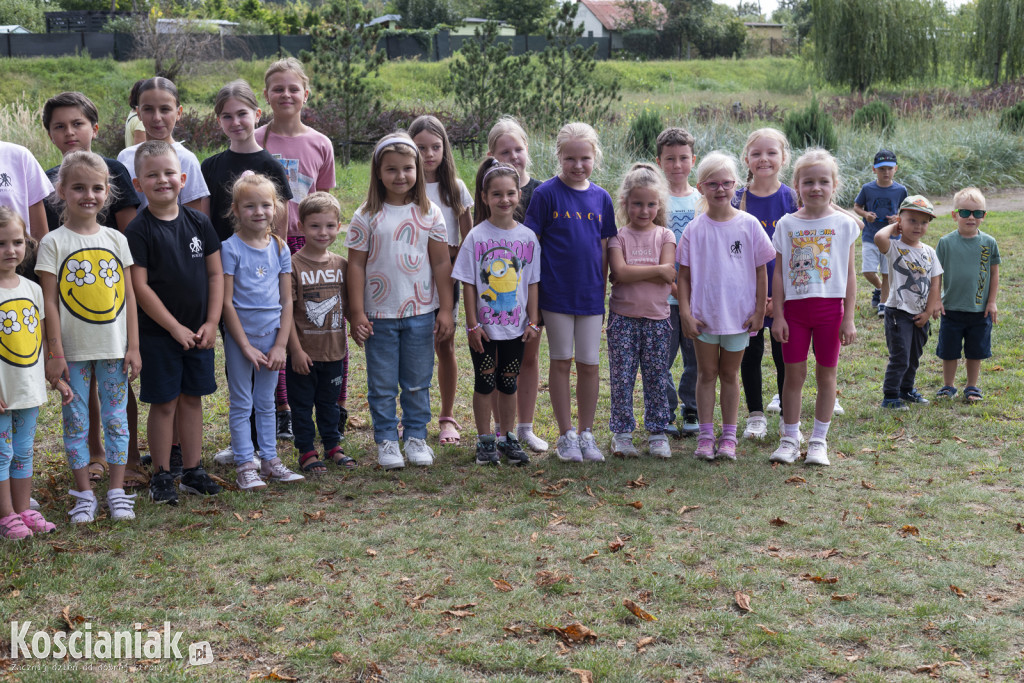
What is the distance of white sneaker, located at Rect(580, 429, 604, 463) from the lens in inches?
207

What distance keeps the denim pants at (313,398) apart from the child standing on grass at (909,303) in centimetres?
392

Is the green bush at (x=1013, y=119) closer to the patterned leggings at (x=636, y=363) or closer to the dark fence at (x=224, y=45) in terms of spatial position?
the dark fence at (x=224, y=45)

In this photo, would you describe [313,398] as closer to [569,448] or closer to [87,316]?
[87,316]

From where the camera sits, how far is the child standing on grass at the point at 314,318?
508 centimetres

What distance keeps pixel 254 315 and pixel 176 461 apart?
3.22 ft

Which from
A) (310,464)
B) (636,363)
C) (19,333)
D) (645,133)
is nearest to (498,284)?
(636,363)

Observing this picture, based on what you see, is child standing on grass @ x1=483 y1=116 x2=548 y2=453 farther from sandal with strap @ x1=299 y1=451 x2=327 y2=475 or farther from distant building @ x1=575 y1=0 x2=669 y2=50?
distant building @ x1=575 y1=0 x2=669 y2=50

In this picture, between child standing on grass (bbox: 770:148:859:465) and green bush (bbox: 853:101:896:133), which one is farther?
green bush (bbox: 853:101:896:133)

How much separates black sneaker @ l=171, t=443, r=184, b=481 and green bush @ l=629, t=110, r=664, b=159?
12.5m

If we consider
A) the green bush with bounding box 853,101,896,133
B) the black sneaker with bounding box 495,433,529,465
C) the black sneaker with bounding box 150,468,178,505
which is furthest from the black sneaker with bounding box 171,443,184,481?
the green bush with bounding box 853,101,896,133

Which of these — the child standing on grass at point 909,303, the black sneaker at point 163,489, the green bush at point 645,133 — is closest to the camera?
the black sneaker at point 163,489

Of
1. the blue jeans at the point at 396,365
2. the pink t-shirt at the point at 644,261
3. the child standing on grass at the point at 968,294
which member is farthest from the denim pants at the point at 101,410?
the child standing on grass at the point at 968,294

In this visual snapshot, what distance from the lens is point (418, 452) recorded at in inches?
207

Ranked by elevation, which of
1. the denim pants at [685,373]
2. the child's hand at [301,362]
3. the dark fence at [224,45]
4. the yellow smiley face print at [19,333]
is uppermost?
the dark fence at [224,45]
